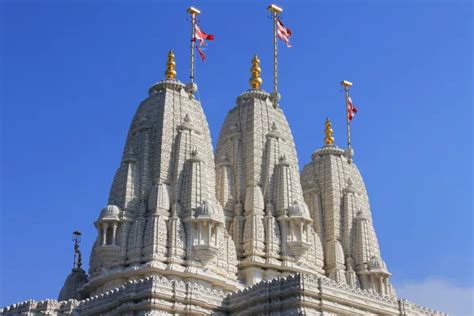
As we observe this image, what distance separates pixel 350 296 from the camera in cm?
4388

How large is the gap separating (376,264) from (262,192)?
9.60m

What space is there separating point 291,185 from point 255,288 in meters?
10.9

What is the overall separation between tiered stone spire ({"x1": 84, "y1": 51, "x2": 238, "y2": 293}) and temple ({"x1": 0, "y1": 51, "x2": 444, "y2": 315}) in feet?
0.22

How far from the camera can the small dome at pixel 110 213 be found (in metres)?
48.1

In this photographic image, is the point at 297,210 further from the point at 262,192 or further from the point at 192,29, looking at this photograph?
the point at 192,29

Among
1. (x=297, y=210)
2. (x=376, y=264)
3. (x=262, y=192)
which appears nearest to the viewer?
(x=297, y=210)

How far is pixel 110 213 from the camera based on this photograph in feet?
158

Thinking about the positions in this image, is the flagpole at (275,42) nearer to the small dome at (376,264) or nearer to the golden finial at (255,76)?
the golden finial at (255,76)

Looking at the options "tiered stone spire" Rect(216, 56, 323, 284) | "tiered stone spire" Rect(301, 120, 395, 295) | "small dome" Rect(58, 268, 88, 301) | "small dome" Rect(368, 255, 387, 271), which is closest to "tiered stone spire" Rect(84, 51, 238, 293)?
"tiered stone spire" Rect(216, 56, 323, 284)

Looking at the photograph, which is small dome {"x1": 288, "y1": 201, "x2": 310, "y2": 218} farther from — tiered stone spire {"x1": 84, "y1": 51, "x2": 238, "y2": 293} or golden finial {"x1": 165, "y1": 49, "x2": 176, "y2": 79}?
golden finial {"x1": 165, "y1": 49, "x2": 176, "y2": 79}

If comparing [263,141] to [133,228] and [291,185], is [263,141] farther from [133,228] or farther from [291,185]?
[133,228]

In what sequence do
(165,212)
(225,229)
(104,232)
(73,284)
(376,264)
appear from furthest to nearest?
(376,264), (73,284), (225,229), (104,232), (165,212)

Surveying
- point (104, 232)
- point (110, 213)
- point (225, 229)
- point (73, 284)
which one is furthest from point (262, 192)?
point (73, 284)

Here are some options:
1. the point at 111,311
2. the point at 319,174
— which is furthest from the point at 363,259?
the point at 111,311
